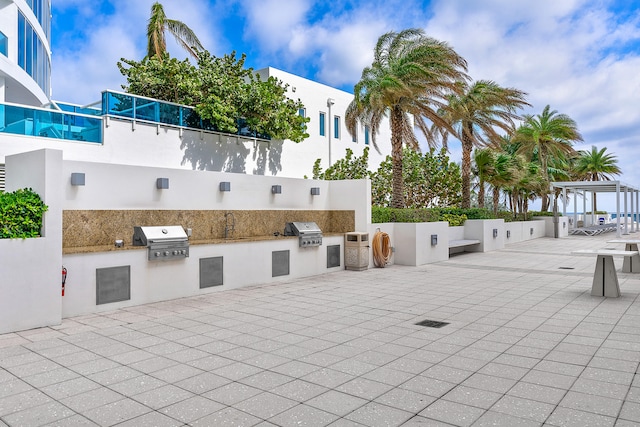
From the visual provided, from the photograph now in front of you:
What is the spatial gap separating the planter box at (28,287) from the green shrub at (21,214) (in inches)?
5.0

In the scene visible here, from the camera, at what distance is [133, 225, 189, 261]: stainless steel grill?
24.9 ft

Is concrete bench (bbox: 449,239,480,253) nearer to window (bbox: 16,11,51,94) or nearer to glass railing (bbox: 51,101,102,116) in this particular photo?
glass railing (bbox: 51,101,102,116)

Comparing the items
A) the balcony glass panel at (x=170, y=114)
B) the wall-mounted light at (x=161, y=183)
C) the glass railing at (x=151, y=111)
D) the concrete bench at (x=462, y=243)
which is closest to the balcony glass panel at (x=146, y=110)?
the glass railing at (x=151, y=111)

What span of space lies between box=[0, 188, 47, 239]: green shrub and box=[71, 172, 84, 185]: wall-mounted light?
51.9 inches

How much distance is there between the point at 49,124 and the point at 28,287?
25.5ft

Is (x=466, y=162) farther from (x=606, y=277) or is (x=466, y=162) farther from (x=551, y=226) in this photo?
(x=606, y=277)

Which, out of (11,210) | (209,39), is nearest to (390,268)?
(11,210)

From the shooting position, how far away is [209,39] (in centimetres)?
2175

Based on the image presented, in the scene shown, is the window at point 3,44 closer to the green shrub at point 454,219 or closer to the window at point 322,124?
the window at point 322,124

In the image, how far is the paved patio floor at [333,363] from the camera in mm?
3369

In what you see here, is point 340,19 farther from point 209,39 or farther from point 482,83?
point 209,39

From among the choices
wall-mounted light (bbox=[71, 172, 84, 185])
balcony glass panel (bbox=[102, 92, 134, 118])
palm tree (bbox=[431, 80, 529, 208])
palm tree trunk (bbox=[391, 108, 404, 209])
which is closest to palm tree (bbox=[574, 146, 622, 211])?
palm tree (bbox=[431, 80, 529, 208])

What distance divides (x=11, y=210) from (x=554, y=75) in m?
14.0

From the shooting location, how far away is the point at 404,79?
46.3 feet
